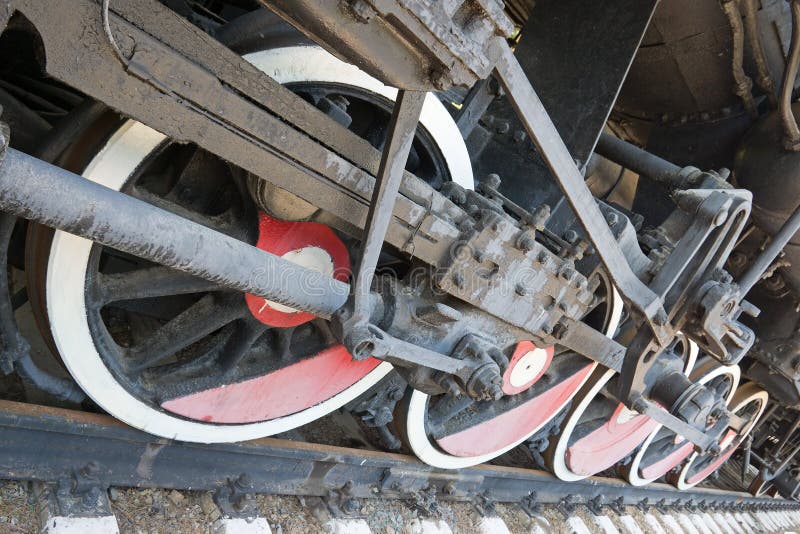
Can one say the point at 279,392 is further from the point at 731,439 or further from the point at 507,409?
the point at 731,439

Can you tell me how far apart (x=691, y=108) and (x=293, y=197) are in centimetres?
236

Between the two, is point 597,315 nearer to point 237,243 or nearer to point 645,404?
point 645,404

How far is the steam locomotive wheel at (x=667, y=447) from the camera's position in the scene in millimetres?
3697

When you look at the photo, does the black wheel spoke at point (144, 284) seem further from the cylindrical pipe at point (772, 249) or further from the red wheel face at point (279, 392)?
the cylindrical pipe at point (772, 249)

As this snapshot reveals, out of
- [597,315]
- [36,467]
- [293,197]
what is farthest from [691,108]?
[36,467]

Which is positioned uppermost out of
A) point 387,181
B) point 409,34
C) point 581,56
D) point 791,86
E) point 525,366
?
point 791,86

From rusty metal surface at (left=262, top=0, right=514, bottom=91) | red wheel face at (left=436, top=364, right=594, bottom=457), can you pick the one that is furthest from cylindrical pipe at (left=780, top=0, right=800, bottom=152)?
rusty metal surface at (left=262, top=0, right=514, bottom=91)

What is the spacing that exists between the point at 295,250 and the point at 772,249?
200 centimetres

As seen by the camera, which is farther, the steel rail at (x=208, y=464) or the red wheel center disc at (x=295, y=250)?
the red wheel center disc at (x=295, y=250)

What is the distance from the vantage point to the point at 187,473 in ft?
5.86

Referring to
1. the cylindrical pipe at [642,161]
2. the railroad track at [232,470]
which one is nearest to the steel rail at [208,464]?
the railroad track at [232,470]

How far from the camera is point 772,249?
2500 millimetres

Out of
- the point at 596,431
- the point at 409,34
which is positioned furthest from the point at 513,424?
the point at 409,34

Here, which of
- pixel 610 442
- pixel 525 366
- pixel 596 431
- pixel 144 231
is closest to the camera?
pixel 144 231
